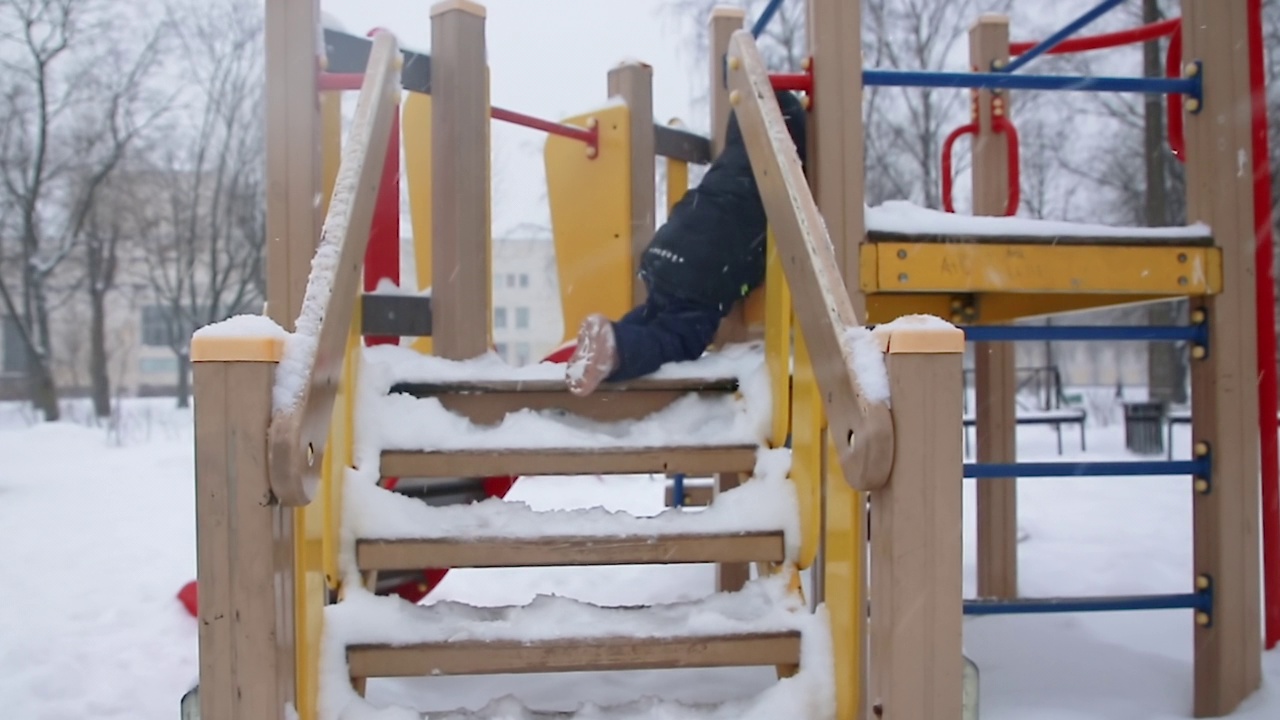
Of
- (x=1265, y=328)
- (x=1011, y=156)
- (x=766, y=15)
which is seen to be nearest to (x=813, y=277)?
(x=1265, y=328)

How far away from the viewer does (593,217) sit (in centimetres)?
456

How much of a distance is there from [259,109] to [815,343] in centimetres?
2172

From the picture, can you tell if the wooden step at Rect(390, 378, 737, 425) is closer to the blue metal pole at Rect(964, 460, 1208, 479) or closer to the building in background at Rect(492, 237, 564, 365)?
the blue metal pole at Rect(964, 460, 1208, 479)

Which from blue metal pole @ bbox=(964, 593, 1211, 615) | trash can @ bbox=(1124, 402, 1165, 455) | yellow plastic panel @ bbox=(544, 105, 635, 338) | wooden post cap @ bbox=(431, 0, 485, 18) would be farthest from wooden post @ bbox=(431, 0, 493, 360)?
trash can @ bbox=(1124, 402, 1165, 455)

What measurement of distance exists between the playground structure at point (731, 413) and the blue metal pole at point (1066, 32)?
4 cm

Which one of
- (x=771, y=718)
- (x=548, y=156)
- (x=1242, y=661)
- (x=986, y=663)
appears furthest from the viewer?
(x=548, y=156)

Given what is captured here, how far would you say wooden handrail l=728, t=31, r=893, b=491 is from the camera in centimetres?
173

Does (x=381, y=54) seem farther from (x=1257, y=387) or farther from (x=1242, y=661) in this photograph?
(x=1242, y=661)

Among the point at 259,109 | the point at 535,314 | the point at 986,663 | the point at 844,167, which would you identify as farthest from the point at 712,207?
the point at 535,314

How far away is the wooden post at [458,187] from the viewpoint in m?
3.34

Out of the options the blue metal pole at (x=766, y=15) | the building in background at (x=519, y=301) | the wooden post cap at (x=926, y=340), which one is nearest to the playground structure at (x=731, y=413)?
the wooden post cap at (x=926, y=340)

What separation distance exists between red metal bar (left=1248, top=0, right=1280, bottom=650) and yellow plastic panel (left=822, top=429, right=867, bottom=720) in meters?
1.84

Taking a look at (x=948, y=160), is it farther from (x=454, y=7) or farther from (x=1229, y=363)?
(x=454, y=7)

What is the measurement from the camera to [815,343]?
6.99ft
